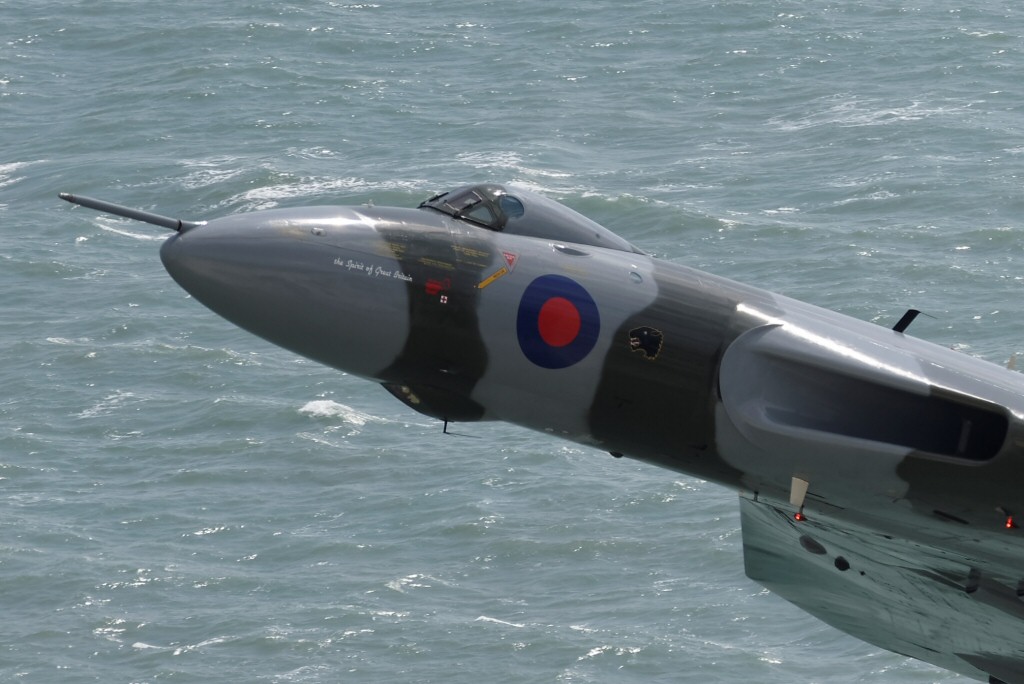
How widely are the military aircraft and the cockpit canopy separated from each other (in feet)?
0.11

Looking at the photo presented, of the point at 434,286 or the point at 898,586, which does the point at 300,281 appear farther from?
the point at 898,586

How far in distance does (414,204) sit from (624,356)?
55.0 m

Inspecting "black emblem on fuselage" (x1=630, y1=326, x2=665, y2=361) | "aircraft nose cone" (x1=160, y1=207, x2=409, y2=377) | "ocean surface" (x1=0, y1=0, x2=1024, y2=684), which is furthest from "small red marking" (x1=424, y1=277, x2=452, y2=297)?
"ocean surface" (x1=0, y1=0, x2=1024, y2=684)

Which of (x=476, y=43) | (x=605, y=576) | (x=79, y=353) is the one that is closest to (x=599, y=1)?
(x=476, y=43)

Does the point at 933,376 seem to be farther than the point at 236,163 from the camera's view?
No

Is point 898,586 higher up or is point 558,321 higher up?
point 558,321

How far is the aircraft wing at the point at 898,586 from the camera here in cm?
2716

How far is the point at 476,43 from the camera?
10438 cm

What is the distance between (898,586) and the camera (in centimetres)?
3016

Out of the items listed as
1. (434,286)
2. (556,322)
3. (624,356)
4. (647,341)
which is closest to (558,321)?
(556,322)

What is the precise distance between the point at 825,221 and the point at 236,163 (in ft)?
102

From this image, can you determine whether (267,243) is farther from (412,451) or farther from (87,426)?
(87,426)

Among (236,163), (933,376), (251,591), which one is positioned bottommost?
(251,591)

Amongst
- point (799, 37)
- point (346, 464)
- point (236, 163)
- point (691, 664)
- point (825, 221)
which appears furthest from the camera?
point (799, 37)
